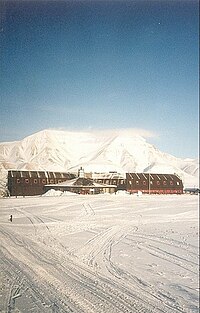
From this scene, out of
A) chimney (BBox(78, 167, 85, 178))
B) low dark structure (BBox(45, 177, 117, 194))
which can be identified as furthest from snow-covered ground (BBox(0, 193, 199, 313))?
chimney (BBox(78, 167, 85, 178))

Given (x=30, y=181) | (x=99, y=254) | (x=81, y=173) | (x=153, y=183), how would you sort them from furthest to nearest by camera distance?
(x=153, y=183) → (x=81, y=173) → (x=99, y=254) → (x=30, y=181)

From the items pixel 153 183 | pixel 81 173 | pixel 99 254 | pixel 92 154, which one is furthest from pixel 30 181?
pixel 153 183

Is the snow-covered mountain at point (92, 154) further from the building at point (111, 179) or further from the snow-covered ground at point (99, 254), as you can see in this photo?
the snow-covered ground at point (99, 254)

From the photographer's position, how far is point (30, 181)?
2.54m

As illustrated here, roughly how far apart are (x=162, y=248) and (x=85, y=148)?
1.24m

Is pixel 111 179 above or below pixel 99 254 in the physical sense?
above

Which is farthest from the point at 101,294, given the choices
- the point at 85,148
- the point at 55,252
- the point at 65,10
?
the point at 65,10

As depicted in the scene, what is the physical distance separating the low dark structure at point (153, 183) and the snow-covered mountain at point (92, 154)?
54 mm

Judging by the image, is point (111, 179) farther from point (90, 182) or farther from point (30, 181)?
point (30, 181)

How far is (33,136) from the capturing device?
2574mm

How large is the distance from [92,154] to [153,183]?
2.21 ft

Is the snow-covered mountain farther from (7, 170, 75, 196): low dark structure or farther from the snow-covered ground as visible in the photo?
the snow-covered ground

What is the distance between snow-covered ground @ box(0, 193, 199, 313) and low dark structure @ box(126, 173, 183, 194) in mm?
76

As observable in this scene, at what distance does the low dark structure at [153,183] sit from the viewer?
3027 millimetres
